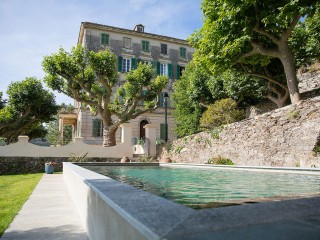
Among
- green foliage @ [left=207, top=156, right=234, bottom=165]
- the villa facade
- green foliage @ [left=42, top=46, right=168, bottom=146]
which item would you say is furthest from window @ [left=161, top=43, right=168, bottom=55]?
green foliage @ [left=207, top=156, right=234, bottom=165]

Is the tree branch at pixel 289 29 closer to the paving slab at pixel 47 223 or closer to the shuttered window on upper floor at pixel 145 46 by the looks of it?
the paving slab at pixel 47 223

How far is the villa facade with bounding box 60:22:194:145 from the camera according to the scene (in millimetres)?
28219

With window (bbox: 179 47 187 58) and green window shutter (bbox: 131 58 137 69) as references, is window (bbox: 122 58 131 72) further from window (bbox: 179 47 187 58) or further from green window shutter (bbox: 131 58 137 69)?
window (bbox: 179 47 187 58)

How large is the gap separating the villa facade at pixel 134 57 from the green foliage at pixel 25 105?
3.80 metres

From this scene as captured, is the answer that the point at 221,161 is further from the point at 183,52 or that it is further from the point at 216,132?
the point at 183,52

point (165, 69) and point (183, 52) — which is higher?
point (183, 52)

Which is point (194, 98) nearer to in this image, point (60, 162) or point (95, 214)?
point (60, 162)

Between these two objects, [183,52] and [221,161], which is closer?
[221,161]

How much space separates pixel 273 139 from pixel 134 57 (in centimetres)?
2224

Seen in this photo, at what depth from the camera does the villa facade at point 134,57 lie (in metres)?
28.2

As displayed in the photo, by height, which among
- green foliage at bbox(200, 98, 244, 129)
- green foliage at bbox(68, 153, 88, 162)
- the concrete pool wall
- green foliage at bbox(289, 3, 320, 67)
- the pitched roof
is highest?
the pitched roof

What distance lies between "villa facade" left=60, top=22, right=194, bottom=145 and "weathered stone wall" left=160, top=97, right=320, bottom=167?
13.3 metres

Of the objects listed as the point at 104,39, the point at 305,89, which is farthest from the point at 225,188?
the point at 104,39

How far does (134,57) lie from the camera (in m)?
31.1
